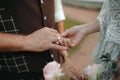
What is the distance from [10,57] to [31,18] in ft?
0.89

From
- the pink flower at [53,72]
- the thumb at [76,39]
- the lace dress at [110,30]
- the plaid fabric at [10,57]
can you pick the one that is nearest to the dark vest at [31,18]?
the plaid fabric at [10,57]

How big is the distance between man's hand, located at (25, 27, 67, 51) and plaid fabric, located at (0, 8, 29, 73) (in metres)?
0.14

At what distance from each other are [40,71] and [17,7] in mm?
438

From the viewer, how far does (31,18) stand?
2.34 metres

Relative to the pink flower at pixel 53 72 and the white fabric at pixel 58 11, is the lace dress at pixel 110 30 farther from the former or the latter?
the white fabric at pixel 58 11

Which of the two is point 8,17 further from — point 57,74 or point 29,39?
point 57,74

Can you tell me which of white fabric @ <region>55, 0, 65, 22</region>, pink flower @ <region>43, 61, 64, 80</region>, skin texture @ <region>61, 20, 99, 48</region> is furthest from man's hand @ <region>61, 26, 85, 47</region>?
pink flower @ <region>43, 61, 64, 80</region>

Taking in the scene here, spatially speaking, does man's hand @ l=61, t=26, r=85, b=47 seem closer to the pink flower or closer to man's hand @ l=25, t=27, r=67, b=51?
man's hand @ l=25, t=27, r=67, b=51

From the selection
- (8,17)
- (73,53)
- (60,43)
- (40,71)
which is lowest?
(73,53)

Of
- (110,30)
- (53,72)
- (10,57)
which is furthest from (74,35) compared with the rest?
(53,72)

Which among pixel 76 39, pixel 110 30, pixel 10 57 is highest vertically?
pixel 110 30

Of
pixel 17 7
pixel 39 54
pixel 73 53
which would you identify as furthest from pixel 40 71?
pixel 73 53

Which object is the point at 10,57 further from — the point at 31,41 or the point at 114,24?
the point at 114,24

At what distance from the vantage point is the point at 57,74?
63.0 inches
